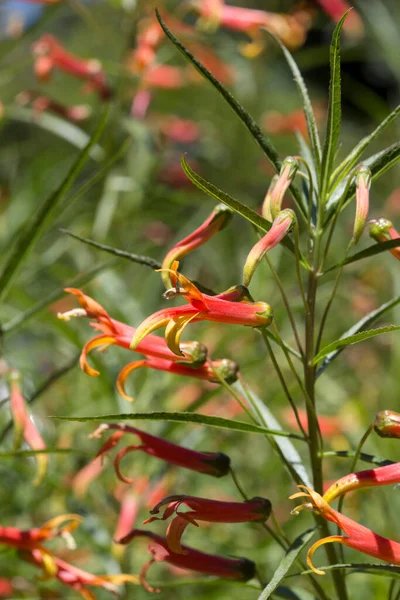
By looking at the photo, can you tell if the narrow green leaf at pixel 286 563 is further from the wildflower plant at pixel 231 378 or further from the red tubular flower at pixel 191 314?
the red tubular flower at pixel 191 314

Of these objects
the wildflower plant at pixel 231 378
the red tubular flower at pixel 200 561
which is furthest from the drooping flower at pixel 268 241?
the red tubular flower at pixel 200 561

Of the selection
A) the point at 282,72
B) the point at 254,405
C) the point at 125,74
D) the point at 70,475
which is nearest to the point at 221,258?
the point at 125,74

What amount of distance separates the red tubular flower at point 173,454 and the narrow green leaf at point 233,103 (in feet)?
0.91

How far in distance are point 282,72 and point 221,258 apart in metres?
3.23

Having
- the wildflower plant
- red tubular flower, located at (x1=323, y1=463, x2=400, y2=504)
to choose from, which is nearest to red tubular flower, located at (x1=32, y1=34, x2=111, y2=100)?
the wildflower plant

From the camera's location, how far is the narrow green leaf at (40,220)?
79cm

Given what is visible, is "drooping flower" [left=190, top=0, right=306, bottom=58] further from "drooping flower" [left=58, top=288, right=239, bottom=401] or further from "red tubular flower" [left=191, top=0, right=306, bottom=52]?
"drooping flower" [left=58, top=288, right=239, bottom=401]

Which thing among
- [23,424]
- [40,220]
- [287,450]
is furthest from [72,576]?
[40,220]

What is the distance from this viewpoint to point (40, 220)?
823mm

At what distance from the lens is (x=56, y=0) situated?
1.67 m

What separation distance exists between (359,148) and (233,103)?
117 millimetres

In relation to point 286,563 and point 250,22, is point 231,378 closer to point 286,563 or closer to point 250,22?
point 286,563

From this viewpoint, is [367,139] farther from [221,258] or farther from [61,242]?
A: [221,258]

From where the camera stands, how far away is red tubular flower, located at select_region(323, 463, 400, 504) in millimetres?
583
